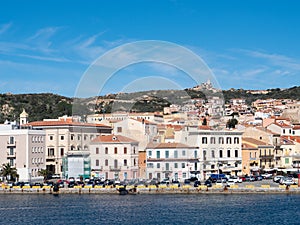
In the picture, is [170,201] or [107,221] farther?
[170,201]

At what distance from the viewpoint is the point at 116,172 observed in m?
61.6

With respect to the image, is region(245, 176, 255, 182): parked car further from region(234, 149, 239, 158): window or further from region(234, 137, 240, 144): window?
region(234, 137, 240, 144): window

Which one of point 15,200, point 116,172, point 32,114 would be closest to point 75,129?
point 116,172

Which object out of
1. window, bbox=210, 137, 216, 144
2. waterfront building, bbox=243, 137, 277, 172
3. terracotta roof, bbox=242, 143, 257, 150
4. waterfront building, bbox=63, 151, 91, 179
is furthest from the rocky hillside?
window, bbox=210, 137, 216, 144

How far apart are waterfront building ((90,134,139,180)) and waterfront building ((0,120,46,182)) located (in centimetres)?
609

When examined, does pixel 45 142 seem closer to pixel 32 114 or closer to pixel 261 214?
pixel 261 214

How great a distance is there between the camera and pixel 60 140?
69.6 m

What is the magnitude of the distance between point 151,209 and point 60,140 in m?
29.3

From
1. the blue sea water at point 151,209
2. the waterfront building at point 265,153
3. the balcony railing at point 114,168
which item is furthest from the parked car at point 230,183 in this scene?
the waterfront building at point 265,153

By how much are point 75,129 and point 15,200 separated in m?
22.1

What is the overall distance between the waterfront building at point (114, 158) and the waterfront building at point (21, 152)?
6.09 m

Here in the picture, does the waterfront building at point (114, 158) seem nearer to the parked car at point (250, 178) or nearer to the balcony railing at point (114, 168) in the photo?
the balcony railing at point (114, 168)

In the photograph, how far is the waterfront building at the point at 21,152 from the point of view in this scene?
6331cm

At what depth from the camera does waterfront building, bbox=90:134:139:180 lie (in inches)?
2427
